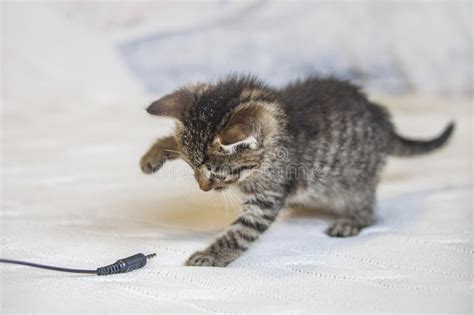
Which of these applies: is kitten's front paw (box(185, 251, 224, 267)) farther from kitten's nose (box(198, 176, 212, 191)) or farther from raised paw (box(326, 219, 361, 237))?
raised paw (box(326, 219, 361, 237))

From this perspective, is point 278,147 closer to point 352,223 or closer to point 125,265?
point 352,223

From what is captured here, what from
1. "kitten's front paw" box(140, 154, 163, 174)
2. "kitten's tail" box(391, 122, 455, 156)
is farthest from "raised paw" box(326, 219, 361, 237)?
"kitten's front paw" box(140, 154, 163, 174)

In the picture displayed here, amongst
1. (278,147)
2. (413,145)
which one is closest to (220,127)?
(278,147)

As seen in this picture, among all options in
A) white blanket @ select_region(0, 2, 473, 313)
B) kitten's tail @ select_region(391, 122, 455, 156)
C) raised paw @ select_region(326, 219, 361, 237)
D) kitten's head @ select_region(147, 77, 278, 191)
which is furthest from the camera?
kitten's tail @ select_region(391, 122, 455, 156)

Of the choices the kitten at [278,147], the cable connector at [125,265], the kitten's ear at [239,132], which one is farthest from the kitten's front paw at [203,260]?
the kitten's ear at [239,132]

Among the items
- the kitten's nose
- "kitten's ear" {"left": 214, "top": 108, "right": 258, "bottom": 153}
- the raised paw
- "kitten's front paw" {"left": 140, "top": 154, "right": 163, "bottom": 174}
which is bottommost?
the raised paw

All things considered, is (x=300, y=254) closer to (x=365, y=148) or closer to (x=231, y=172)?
(x=231, y=172)

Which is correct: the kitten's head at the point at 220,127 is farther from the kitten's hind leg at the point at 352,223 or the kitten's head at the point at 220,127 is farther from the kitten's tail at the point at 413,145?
the kitten's tail at the point at 413,145
